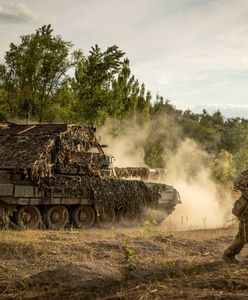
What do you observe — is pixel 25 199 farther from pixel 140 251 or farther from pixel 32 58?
pixel 32 58

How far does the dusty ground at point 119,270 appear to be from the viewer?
788cm

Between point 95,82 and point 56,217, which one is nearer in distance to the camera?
point 56,217

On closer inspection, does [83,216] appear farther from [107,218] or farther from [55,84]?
[55,84]

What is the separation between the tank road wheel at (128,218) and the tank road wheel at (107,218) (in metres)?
0.42

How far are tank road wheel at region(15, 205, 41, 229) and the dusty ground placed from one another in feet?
18.6

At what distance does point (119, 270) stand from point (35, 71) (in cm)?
2521

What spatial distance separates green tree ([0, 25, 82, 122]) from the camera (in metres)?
33.2

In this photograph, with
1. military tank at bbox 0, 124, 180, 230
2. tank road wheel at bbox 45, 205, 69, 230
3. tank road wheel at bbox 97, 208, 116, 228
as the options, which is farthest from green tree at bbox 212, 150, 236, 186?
tank road wheel at bbox 45, 205, 69, 230

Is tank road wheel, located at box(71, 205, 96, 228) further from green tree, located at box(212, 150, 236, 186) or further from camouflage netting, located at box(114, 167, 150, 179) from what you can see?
green tree, located at box(212, 150, 236, 186)

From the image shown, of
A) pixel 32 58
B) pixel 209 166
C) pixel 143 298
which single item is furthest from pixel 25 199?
pixel 209 166

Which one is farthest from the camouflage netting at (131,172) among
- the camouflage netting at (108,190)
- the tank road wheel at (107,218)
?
the tank road wheel at (107,218)

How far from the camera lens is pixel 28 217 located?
19016mm

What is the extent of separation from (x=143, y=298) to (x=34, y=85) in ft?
91.2

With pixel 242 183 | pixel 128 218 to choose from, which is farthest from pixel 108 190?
pixel 242 183
